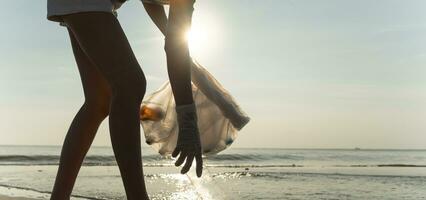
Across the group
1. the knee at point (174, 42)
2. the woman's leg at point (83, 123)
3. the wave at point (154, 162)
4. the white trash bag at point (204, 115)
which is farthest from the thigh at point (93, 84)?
the wave at point (154, 162)

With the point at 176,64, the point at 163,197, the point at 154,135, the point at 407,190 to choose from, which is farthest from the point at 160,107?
the point at 407,190

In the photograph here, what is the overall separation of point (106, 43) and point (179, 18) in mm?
312

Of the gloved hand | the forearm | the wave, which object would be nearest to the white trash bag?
the forearm

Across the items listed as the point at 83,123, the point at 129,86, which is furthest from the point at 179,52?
the point at 83,123

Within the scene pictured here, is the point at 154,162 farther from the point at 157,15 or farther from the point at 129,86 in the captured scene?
the point at 129,86

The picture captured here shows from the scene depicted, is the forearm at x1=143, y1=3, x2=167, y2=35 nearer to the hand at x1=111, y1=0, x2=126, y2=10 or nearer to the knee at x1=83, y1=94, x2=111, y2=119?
the hand at x1=111, y1=0, x2=126, y2=10

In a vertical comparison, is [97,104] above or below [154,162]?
above

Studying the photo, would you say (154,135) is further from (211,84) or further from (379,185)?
(379,185)

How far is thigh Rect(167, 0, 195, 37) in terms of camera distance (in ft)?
6.56

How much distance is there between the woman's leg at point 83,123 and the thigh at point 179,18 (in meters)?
0.60

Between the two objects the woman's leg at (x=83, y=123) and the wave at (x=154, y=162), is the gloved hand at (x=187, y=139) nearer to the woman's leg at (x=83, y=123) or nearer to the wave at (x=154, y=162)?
the woman's leg at (x=83, y=123)

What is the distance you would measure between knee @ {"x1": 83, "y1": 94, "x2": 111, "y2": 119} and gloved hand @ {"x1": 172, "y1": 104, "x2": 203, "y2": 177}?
24.4 inches

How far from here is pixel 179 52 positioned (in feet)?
6.54

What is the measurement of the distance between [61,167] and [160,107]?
0.55 metres
